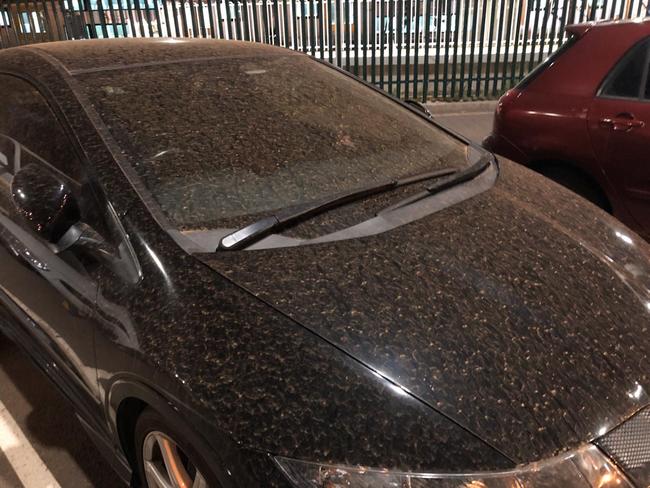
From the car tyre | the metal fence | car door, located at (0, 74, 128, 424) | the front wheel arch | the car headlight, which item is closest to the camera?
the car headlight

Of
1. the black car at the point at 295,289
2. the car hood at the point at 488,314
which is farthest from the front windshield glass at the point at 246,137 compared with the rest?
the car hood at the point at 488,314

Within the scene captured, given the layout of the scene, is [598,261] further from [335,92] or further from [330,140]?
[335,92]

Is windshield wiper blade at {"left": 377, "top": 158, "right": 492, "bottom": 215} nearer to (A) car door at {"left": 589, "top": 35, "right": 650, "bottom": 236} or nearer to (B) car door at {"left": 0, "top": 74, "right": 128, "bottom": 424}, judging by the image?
(B) car door at {"left": 0, "top": 74, "right": 128, "bottom": 424}

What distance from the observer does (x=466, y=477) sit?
1.29m

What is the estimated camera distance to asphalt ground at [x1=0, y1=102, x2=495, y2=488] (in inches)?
92.1

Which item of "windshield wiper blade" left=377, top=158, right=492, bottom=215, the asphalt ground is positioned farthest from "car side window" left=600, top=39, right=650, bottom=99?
the asphalt ground

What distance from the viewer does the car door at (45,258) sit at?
185 cm

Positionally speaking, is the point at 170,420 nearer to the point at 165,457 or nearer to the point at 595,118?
the point at 165,457

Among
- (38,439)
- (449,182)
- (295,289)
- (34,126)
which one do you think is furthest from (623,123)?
(38,439)

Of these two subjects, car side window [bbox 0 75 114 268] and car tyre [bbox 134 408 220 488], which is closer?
car tyre [bbox 134 408 220 488]

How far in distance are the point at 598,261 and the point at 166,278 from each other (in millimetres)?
1359

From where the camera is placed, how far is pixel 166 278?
165 cm

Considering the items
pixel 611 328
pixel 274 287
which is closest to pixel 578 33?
pixel 611 328

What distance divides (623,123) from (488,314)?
2447 mm
